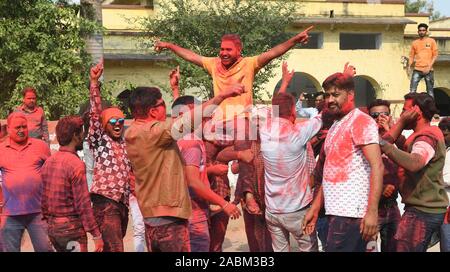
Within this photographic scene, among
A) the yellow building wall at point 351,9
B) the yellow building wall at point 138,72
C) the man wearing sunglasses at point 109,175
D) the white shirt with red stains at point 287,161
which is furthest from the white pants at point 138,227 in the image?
the yellow building wall at point 351,9

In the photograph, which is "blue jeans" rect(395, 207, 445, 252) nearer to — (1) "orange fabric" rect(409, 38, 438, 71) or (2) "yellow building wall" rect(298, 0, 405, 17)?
(1) "orange fabric" rect(409, 38, 438, 71)

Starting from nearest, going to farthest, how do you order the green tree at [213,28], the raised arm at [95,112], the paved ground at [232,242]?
the raised arm at [95,112]
the paved ground at [232,242]
the green tree at [213,28]

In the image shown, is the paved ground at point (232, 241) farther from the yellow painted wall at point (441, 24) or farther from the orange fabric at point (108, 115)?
the yellow painted wall at point (441, 24)

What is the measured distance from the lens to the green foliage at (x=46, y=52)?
576 inches

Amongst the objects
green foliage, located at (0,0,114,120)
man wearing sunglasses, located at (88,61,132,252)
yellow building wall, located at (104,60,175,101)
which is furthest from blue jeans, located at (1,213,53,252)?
yellow building wall, located at (104,60,175,101)

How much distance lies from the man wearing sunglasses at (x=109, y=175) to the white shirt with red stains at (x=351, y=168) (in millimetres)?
2076

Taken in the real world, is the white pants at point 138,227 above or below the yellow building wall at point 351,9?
below

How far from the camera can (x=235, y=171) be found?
6.76m

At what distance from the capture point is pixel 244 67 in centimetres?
650

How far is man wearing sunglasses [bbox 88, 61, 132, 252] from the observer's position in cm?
579

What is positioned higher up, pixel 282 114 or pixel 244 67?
pixel 244 67
